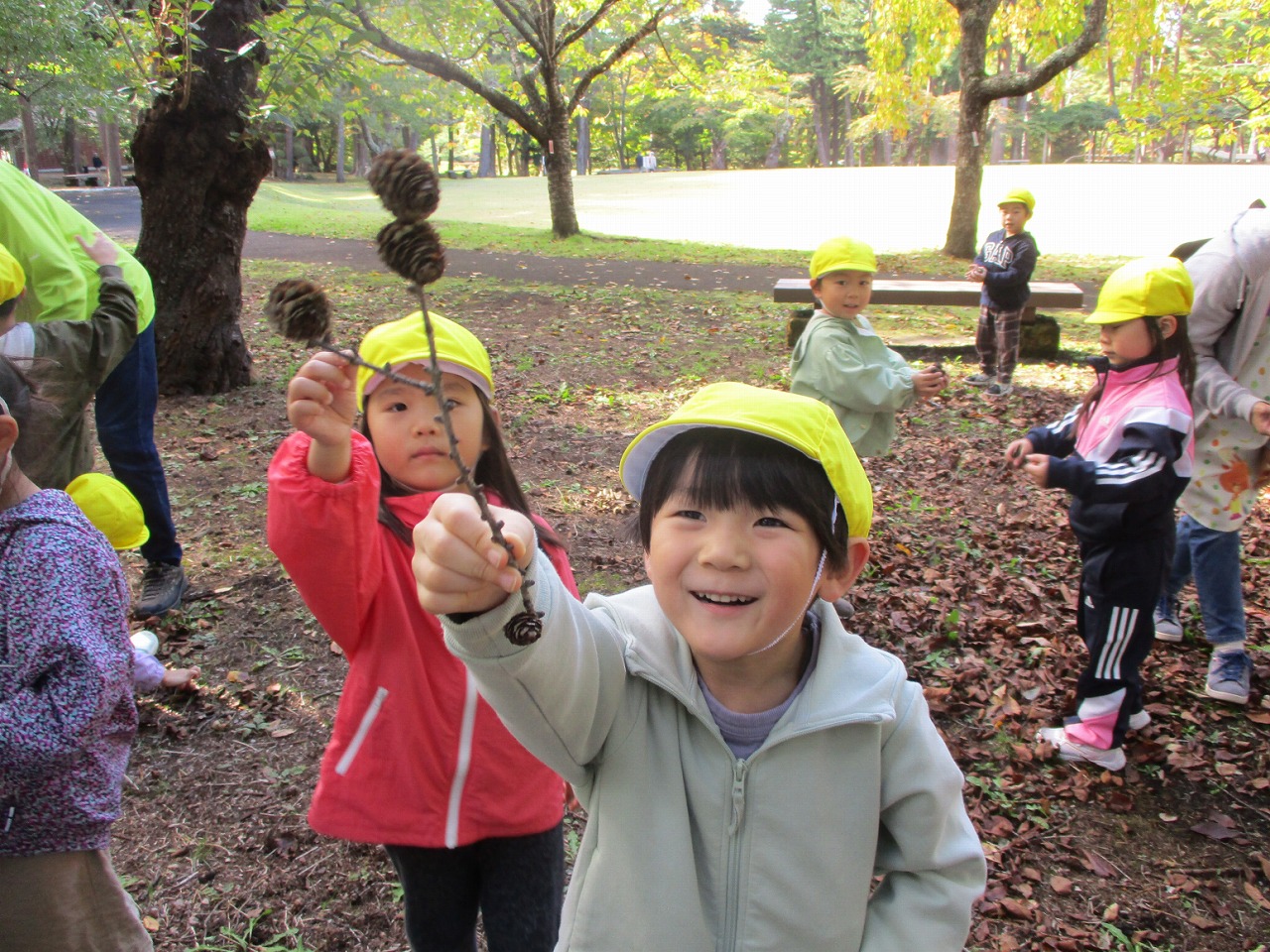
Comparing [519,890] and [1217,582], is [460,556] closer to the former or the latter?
[519,890]

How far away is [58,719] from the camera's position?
168cm

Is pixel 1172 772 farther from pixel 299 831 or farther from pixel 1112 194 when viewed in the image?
pixel 1112 194

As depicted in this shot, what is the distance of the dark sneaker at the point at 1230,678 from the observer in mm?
3918

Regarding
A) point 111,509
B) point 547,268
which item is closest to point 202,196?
point 111,509

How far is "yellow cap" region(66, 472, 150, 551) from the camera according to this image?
8.94 ft

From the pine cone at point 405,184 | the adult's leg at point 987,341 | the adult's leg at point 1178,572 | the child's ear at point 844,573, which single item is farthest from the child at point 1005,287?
the pine cone at point 405,184

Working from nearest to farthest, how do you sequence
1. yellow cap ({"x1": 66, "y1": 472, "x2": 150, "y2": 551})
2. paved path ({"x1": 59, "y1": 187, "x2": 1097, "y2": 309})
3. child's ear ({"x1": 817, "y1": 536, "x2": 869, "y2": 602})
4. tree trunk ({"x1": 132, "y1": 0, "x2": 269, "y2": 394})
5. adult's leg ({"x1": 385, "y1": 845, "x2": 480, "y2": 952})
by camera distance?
child's ear ({"x1": 817, "y1": 536, "x2": 869, "y2": 602}), adult's leg ({"x1": 385, "y1": 845, "x2": 480, "y2": 952}), yellow cap ({"x1": 66, "y1": 472, "x2": 150, "y2": 551}), tree trunk ({"x1": 132, "y1": 0, "x2": 269, "y2": 394}), paved path ({"x1": 59, "y1": 187, "x2": 1097, "y2": 309})

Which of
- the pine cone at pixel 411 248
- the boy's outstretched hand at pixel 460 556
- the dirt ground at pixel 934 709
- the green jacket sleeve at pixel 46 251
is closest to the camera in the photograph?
the pine cone at pixel 411 248

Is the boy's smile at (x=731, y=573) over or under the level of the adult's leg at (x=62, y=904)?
over

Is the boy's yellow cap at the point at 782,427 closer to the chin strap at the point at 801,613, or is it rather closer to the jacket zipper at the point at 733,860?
the chin strap at the point at 801,613

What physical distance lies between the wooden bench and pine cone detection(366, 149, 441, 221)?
892 cm

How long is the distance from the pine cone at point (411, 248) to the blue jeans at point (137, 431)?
12.8 feet

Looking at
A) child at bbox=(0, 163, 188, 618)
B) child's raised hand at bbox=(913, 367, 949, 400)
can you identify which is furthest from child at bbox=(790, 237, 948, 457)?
child at bbox=(0, 163, 188, 618)

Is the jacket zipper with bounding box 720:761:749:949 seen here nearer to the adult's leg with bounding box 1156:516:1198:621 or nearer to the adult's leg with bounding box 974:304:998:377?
the adult's leg with bounding box 1156:516:1198:621
